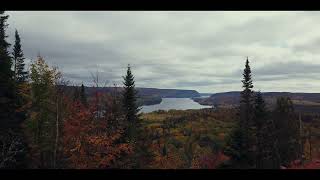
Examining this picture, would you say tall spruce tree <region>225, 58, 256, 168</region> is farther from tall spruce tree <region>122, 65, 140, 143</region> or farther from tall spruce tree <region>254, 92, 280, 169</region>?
tall spruce tree <region>122, 65, 140, 143</region>

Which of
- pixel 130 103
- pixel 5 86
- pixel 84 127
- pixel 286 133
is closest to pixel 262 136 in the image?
pixel 286 133

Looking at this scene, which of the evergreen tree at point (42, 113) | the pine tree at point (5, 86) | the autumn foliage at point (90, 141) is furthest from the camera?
the evergreen tree at point (42, 113)

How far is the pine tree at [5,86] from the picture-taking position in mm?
32594

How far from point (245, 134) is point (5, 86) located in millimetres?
24260

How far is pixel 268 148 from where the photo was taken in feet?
177

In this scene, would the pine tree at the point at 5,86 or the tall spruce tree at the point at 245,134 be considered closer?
the pine tree at the point at 5,86

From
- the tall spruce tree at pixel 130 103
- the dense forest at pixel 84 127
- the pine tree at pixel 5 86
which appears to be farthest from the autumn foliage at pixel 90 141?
the pine tree at pixel 5 86

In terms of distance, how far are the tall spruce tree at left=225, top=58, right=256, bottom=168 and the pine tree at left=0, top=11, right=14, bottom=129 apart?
20.3 metres

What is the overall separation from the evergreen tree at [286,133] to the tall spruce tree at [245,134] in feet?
26.5

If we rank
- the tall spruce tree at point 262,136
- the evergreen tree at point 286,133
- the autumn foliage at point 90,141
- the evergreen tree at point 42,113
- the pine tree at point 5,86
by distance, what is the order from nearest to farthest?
the pine tree at point 5,86 < the autumn foliage at point 90,141 < the evergreen tree at point 42,113 < the tall spruce tree at point 262,136 < the evergreen tree at point 286,133

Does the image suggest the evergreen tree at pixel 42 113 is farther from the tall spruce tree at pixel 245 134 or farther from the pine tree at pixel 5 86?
the tall spruce tree at pixel 245 134

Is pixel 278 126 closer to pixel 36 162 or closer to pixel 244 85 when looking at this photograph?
pixel 244 85
